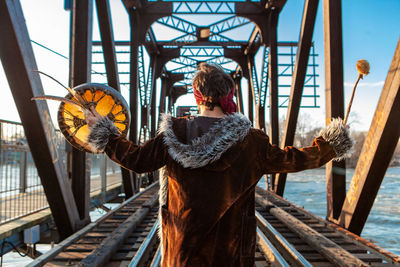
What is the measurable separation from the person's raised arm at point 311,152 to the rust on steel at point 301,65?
14.5 ft

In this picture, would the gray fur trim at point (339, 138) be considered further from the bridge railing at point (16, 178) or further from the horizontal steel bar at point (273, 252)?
the bridge railing at point (16, 178)

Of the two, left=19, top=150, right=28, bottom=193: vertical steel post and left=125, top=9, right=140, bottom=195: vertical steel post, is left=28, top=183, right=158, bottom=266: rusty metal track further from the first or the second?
left=125, top=9, right=140, bottom=195: vertical steel post

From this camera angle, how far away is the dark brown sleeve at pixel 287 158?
1.58 metres

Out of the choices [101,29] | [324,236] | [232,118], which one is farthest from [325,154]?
[101,29]

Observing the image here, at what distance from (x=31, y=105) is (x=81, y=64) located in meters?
1.52

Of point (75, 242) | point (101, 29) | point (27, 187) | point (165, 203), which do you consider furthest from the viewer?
point (27, 187)

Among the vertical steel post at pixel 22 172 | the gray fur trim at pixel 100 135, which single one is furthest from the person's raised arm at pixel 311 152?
the vertical steel post at pixel 22 172

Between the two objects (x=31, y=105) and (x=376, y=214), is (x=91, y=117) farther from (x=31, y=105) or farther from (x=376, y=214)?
(x=376, y=214)

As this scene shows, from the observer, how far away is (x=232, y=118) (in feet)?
5.16

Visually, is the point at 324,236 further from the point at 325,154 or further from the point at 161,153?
the point at 161,153

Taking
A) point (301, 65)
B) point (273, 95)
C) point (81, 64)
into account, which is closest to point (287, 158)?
point (81, 64)

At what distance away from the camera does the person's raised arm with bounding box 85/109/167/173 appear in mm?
1536

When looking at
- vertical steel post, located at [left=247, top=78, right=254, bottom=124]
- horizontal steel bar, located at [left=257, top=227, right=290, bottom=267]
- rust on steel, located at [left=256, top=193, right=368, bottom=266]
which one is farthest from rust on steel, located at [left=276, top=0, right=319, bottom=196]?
vertical steel post, located at [left=247, top=78, right=254, bottom=124]

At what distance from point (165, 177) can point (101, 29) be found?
557 centimetres
